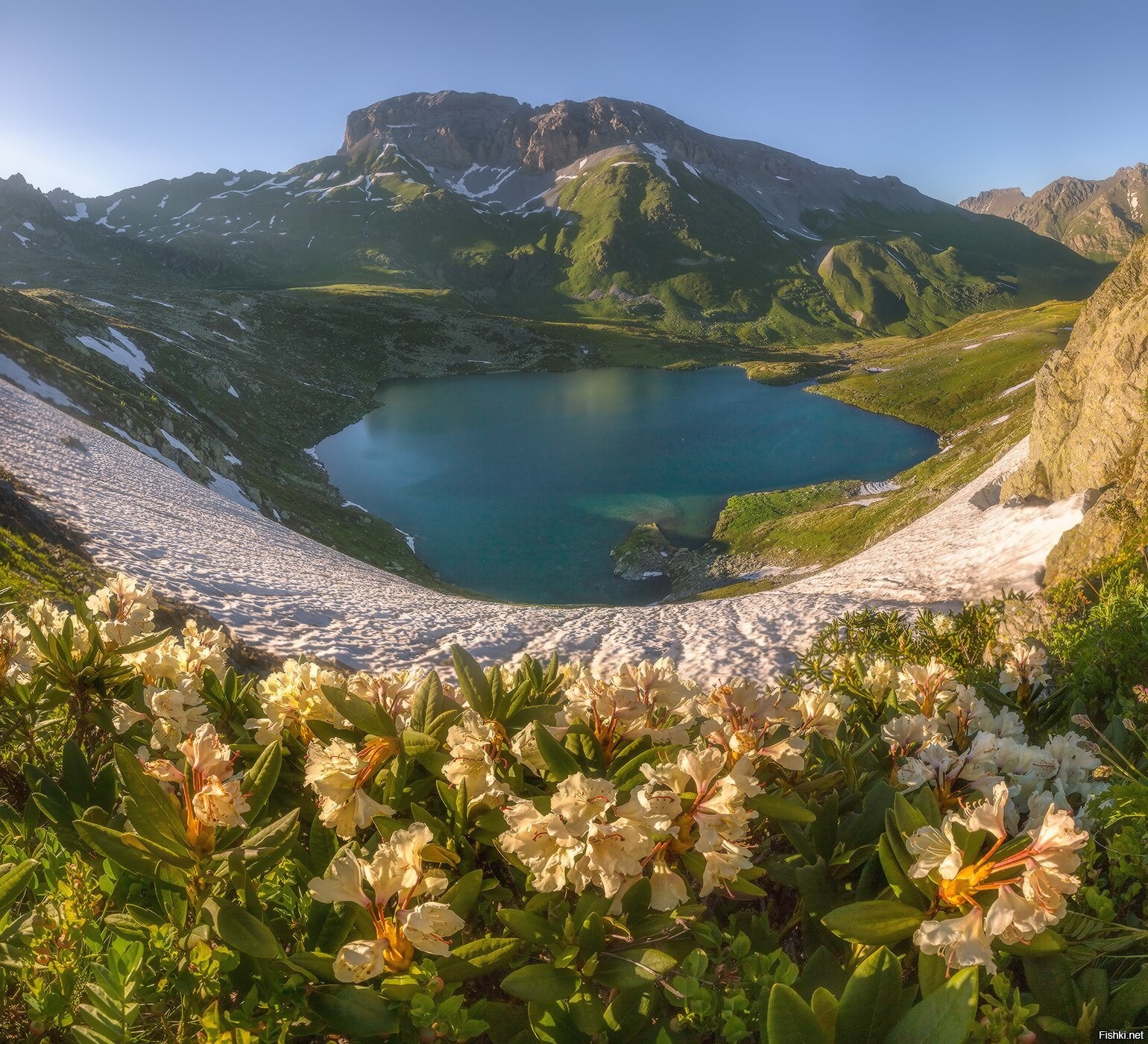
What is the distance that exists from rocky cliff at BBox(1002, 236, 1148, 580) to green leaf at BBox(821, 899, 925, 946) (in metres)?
8.40

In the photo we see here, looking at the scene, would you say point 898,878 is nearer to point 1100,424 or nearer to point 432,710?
point 432,710

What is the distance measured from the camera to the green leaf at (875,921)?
1.82 m

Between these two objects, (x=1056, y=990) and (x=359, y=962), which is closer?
(x=359, y=962)

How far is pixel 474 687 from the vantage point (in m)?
2.61

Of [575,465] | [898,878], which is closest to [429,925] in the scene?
[898,878]

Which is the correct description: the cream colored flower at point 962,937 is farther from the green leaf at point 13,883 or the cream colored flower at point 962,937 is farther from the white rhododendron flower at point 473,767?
the green leaf at point 13,883

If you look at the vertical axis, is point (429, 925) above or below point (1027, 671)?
below

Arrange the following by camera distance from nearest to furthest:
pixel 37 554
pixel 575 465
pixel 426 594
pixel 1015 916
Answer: pixel 1015 916
pixel 37 554
pixel 426 594
pixel 575 465

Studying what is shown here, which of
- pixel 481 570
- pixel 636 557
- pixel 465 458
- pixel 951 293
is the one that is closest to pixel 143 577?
pixel 481 570

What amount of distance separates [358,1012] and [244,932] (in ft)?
1.21

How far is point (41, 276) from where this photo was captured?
12656 cm

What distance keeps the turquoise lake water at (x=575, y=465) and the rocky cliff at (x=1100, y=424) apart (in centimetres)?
1558

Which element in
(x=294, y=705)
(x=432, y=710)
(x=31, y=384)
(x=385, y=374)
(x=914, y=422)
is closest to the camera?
(x=432, y=710)

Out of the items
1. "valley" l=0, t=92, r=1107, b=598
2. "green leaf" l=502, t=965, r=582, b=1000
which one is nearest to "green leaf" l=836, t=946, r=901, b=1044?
"green leaf" l=502, t=965, r=582, b=1000
